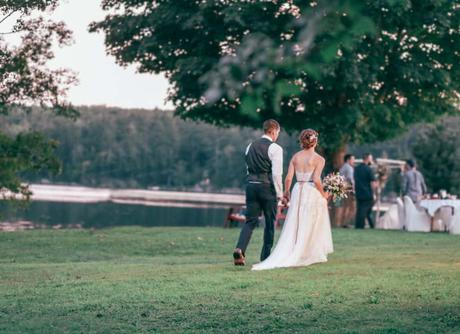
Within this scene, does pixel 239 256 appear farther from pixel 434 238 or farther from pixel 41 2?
pixel 41 2

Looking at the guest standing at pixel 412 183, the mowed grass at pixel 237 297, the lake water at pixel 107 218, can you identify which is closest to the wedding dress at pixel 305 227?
the mowed grass at pixel 237 297

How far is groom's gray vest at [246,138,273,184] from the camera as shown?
1527 centimetres

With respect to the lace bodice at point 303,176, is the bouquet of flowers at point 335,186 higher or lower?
lower

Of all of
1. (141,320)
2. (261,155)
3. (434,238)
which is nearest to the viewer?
(141,320)

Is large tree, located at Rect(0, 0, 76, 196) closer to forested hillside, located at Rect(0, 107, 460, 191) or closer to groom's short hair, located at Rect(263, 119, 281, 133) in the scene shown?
groom's short hair, located at Rect(263, 119, 281, 133)

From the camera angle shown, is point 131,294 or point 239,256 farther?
point 239,256

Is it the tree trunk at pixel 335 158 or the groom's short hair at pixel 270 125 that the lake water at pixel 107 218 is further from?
the groom's short hair at pixel 270 125

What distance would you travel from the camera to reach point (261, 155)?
603 inches

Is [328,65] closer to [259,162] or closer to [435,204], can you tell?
[435,204]

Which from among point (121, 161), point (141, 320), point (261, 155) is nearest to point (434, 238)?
point (261, 155)

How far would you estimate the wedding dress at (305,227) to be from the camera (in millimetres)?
15468

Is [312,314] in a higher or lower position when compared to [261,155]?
lower

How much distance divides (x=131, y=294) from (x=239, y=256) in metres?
3.64

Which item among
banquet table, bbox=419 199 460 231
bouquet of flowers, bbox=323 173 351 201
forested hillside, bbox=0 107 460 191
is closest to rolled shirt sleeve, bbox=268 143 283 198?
bouquet of flowers, bbox=323 173 351 201
